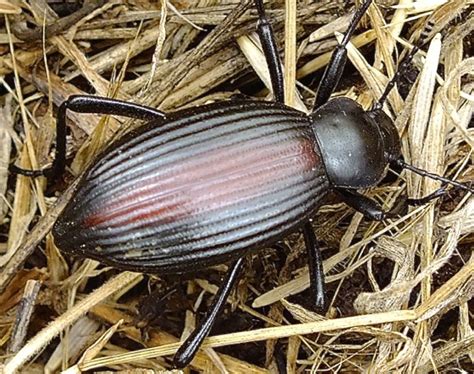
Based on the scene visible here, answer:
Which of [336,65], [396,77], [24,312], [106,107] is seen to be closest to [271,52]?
[336,65]

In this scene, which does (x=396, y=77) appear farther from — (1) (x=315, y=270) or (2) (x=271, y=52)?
(1) (x=315, y=270)

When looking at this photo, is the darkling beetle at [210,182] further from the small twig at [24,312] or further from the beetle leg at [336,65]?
the small twig at [24,312]

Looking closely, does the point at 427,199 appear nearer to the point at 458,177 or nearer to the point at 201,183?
the point at 458,177

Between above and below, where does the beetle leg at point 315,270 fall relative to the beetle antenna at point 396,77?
below

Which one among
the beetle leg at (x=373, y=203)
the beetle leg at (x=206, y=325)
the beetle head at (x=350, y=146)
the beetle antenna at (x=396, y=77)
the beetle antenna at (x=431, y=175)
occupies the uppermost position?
the beetle antenna at (x=396, y=77)

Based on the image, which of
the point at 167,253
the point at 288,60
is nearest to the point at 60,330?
the point at 167,253

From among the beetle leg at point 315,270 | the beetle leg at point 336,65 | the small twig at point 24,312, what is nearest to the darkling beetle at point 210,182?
Answer: the beetle leg at point 336,65

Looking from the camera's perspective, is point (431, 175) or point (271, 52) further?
point (271, 52)
